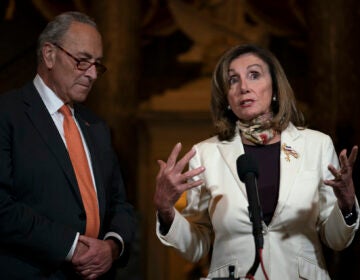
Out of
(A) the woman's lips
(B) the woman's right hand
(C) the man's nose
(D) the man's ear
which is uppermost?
(D) the man's ear

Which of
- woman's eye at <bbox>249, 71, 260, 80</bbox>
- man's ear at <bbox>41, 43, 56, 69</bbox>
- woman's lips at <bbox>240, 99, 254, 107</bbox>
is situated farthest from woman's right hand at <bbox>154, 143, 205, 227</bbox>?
man's ear at <bbox>41, 43, 56, 69</bbox>

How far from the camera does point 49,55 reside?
8.59 ft

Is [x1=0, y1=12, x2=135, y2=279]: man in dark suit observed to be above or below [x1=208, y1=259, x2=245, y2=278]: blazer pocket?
above

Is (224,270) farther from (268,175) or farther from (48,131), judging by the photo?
(48,131)

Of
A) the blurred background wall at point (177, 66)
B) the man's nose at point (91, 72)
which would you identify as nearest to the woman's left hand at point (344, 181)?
the man's nose at point (91, 72)

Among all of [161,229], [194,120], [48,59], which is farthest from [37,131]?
[194,120]

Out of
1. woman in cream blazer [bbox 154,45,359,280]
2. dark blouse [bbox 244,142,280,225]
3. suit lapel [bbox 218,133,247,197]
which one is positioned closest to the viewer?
woman in cream blazer [bbox 154,45,359,280]

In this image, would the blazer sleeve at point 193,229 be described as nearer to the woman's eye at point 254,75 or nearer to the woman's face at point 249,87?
the woman's face at point 249,87

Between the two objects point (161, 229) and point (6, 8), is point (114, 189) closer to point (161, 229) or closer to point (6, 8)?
point (161, 229)

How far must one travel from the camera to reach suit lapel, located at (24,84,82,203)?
96.4 inches

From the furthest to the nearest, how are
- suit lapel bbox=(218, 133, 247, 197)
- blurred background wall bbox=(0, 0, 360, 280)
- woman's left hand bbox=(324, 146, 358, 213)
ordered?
blurred background wall bbox=(0, 0, 360, 280) → suit lapel bbox=(218, 133, 247, 197) → woman's left hand bbox=(324, 146, 358, 213)

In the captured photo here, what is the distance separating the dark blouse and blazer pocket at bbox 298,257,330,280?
179 mm

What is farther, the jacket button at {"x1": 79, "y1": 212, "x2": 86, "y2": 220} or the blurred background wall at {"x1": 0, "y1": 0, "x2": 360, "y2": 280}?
the blurred background wall at {"x1": 0, "y1": 0, "x2": 360, "y2": 280}

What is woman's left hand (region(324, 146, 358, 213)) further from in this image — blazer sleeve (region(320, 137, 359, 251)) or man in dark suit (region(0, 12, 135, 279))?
man in dark suit (region(0, 12, 135, 279))
